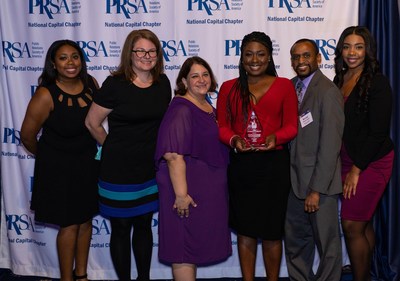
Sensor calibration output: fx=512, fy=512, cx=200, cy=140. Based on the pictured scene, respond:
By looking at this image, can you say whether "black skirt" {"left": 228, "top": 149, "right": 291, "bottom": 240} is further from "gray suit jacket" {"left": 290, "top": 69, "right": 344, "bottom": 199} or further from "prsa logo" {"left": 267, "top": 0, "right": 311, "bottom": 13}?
"prsa logo" {"left": 267, "top": 0, "right": 311, "bottom": 13}

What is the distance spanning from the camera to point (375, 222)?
3.84 metres

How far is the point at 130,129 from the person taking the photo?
2.97 m

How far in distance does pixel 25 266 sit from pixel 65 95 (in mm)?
1647

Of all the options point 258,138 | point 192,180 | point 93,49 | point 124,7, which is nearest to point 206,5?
point 124,7

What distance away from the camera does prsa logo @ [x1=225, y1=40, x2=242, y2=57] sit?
3.84 m

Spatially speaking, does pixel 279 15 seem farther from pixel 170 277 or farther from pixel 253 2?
pixel 170 277

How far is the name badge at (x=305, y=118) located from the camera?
286cm

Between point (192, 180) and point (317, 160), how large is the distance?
0.71 meters

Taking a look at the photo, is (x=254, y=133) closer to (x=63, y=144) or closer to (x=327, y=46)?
(x=63, y=144)

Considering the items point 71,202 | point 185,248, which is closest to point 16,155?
point 71,202

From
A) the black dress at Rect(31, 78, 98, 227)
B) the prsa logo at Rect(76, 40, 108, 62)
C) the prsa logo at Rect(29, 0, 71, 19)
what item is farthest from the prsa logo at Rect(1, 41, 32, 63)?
the black dress at Rect(31, 78, 98, 227)

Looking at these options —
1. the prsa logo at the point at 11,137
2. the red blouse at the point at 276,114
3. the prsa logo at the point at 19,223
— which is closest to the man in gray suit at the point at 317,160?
the red blouse at the point at 276,114

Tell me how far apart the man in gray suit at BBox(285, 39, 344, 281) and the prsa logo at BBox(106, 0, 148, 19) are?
4.63 ft

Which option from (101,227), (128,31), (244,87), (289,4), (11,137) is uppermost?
(289,4)
